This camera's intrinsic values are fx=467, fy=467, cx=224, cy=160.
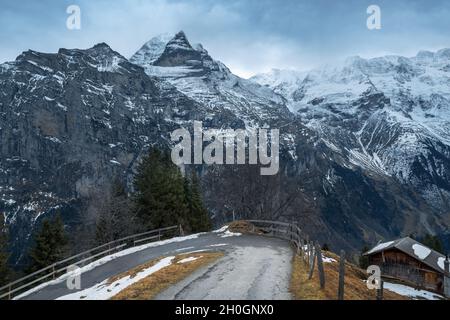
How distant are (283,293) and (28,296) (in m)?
17.9

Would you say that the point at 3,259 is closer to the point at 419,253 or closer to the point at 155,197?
the point at 155,197

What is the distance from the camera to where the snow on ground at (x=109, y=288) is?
21781mm

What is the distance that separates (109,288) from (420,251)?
163 feet

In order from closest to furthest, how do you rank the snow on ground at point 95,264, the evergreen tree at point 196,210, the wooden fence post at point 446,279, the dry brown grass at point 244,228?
the snow on ground at point 95,264 → the dry brown grass at point 244,228 → the wooden fence post at point 446,279 → the evergreen tree at point 196,210

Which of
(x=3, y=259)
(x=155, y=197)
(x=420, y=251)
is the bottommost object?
(x=420, y=251)

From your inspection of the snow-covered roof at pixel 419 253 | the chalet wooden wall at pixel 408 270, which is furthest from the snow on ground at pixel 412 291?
the snow-covered roof at pixel 419 253

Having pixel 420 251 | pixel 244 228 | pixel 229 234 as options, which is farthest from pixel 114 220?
pixel 420 251

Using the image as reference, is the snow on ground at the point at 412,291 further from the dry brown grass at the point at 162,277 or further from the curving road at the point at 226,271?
the dry brown grass at the point at 162,277

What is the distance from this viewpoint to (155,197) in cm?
5078

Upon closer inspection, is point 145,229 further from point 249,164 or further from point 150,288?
point 150,288

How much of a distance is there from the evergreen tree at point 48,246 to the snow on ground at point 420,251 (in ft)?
142

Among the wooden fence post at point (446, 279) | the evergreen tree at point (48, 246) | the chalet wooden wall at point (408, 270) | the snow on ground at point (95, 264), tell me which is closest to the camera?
the snow on ground at point (95, 264)

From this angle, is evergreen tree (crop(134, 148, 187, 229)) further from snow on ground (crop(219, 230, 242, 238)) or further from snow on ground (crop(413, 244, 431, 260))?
snow on ground (crop(413, 244, 431, 260))
